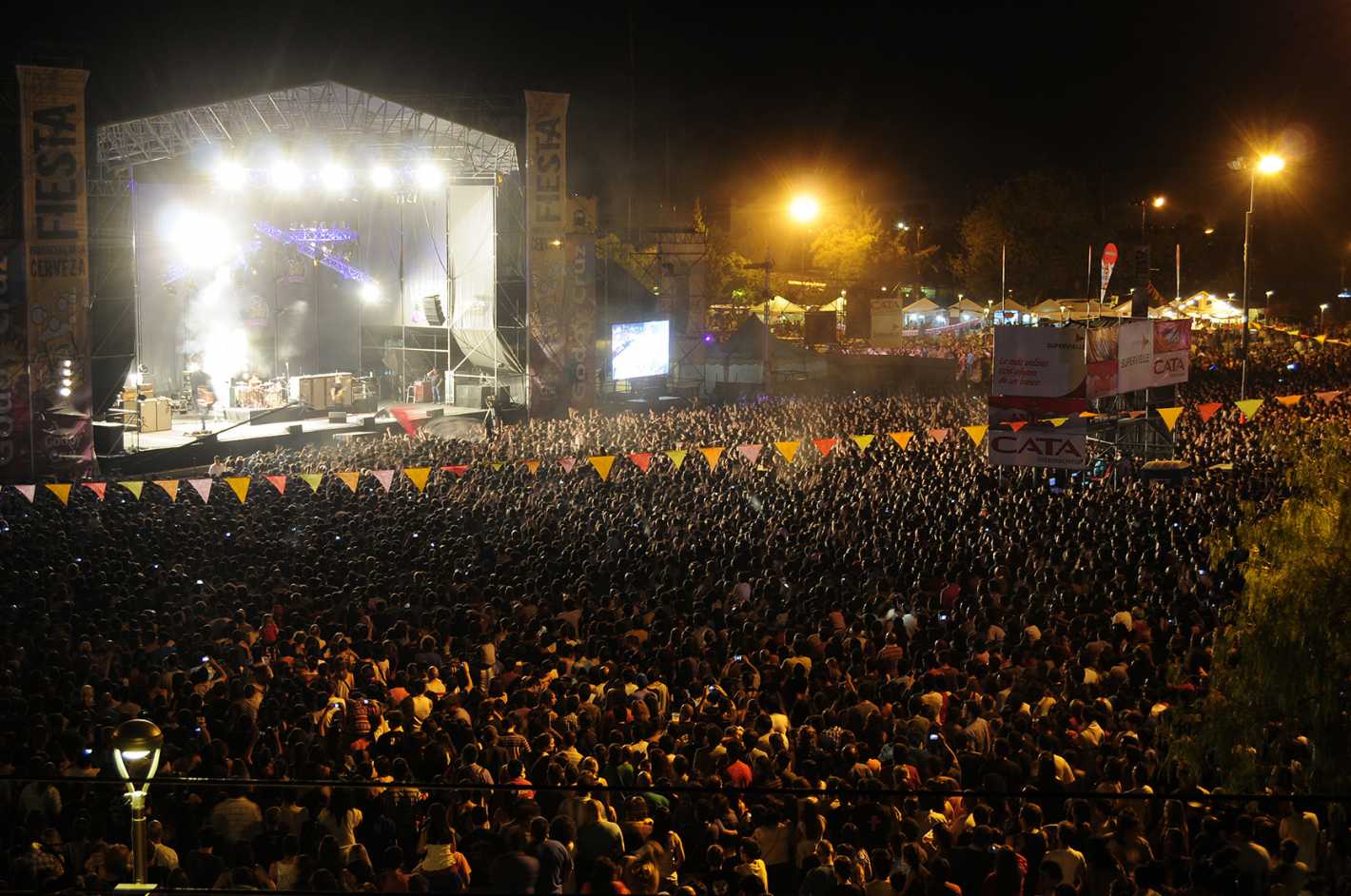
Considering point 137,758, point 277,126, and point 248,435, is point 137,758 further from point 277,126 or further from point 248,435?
point 248,435

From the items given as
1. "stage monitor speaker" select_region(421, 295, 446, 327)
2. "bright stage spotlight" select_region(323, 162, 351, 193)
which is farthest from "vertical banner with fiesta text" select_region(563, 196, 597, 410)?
"bright stage spotlight" select_region(323, 162, 351, 193)

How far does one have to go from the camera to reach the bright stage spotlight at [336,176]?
28.3 meters

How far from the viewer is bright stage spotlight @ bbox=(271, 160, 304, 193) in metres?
27.9

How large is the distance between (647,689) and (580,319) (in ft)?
68.4

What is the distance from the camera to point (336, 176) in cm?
2914

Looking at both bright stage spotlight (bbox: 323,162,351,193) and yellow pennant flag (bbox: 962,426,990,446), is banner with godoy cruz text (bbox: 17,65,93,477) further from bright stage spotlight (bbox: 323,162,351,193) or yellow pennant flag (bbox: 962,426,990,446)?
yellow pennant flag (bbox: 962,426,990,446)

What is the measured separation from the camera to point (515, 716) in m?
8.31

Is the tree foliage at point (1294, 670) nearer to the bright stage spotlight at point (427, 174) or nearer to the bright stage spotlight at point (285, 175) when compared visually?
the bright stage spotlight at point (427, 174)

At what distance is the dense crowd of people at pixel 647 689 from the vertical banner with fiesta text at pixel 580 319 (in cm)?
1171

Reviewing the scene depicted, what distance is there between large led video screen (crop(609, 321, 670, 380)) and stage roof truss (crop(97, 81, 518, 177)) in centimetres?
882

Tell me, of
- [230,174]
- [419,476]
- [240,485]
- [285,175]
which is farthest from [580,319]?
[240,485]

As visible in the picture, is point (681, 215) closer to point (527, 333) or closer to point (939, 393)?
point (939, 393)

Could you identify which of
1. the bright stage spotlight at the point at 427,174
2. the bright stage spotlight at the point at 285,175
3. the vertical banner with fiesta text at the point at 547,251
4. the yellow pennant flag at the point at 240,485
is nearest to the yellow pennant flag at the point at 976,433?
the yellow pennant flag at the point at 240,485

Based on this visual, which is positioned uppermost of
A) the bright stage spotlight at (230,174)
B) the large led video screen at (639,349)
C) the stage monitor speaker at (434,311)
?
the bright stage spotlight at (230,174)
